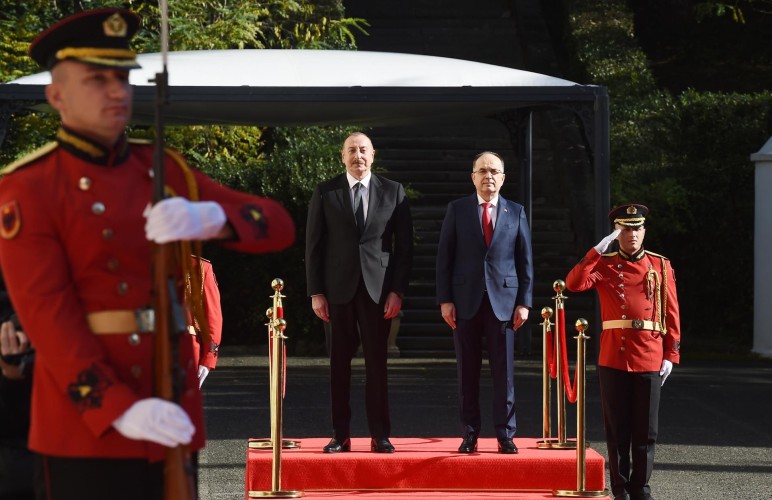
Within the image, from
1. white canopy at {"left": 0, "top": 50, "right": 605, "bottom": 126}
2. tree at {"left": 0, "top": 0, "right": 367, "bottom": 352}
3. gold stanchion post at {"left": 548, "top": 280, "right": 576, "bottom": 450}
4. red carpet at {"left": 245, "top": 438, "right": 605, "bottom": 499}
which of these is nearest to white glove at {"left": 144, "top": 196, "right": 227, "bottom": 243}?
red carpet at {"left": 245, "top": 438, "right": 605, "bottom": 499}

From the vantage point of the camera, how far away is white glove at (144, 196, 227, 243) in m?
3.66

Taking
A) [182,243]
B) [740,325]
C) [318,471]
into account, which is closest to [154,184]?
[182,243]

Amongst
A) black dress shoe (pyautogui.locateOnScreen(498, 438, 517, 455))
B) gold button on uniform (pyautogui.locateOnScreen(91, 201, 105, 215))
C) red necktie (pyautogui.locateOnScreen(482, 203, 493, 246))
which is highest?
gold button on uniform (pyautogui.locateOnScreen(91, 201, 105, 215))

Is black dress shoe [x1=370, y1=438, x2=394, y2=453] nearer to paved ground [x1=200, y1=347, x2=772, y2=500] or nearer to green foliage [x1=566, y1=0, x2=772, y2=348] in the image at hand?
paved ground [x1=200, y1=347, x2=772, y2=500]

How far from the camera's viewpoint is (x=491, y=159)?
910 centimetres

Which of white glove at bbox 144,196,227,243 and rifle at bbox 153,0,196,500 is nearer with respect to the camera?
white glove at bbox 144,196,227,243

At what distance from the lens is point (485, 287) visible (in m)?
9.02

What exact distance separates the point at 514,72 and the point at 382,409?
4.85 metres

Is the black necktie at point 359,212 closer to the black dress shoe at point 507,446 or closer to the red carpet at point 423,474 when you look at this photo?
the red carpet at point 423,474

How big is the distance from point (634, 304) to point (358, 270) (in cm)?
166

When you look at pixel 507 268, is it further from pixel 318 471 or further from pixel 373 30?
pixel 373 30

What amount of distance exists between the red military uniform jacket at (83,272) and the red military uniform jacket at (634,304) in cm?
486

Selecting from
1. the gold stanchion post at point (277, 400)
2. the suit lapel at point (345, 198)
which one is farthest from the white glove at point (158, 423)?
the suit lapel at point (345, 198)

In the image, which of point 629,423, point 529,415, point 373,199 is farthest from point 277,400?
point 529,415
